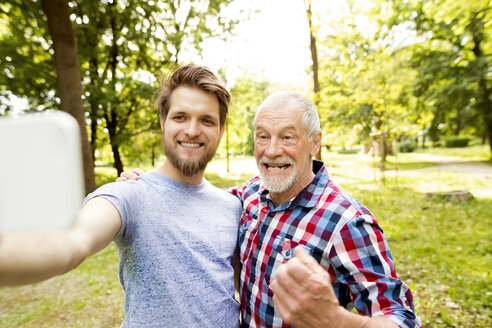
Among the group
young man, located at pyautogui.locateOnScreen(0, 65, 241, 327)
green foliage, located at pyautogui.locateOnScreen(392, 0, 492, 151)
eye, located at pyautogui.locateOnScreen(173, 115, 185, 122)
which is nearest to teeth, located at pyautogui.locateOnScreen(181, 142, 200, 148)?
young man, located at pyautogui.locateOnScreen(0, 65, 241, 327)

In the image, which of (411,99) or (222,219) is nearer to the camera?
(222,219)

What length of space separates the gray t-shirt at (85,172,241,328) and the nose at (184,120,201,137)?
0.38 metres

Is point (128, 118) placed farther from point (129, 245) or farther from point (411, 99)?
point (411, 99)

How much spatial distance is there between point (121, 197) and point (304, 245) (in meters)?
1.08

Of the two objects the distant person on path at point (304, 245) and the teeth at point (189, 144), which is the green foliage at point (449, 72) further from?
the teeth at point (189, 144)

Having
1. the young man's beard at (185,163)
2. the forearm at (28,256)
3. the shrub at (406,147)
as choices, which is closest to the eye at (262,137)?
the young man's beard at (185,163)

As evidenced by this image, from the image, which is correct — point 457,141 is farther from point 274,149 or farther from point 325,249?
point 325,249

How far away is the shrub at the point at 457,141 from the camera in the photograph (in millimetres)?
31531

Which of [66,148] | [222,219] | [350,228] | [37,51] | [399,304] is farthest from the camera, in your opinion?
[37,51]

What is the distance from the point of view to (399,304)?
1.31 m

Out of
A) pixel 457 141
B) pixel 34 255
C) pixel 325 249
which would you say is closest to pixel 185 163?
pixel 325 249

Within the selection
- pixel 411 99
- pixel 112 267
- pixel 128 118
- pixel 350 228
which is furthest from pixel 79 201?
pixel 411 99

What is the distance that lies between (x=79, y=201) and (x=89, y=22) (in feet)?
38.9

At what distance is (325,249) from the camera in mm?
1552
